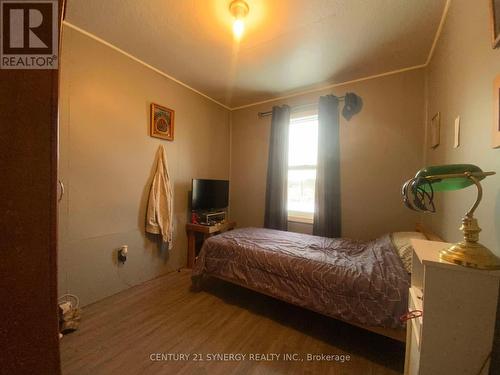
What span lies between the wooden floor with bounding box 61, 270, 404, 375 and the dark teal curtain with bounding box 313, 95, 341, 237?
1165mm

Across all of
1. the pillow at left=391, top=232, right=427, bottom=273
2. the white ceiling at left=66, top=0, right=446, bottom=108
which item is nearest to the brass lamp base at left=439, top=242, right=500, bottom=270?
the pillow at left=391, top=232, right=427, bottom=273

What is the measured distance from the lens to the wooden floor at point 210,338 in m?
1.37

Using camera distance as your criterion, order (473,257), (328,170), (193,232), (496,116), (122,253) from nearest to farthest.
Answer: (473,257) → (496,116) → (122,253) → (328,170) → (193,232)

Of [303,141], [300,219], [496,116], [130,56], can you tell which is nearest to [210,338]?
[300,219]

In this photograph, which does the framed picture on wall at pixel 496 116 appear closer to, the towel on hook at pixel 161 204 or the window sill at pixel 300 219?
the window sill at pixel 300 219

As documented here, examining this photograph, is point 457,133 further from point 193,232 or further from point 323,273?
point 193,232

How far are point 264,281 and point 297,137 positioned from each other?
2.23m

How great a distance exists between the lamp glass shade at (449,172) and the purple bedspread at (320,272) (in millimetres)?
898

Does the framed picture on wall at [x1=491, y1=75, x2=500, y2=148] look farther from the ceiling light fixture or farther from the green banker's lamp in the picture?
the ceiling light fixture

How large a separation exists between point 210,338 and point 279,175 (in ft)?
7.30

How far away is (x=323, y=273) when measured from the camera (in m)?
1.61

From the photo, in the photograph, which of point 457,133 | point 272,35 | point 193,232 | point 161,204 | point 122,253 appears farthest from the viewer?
point 193,232

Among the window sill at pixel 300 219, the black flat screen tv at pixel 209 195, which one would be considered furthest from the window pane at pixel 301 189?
the black flat screen tv at pixel 209 195

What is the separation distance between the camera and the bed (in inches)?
53.6
